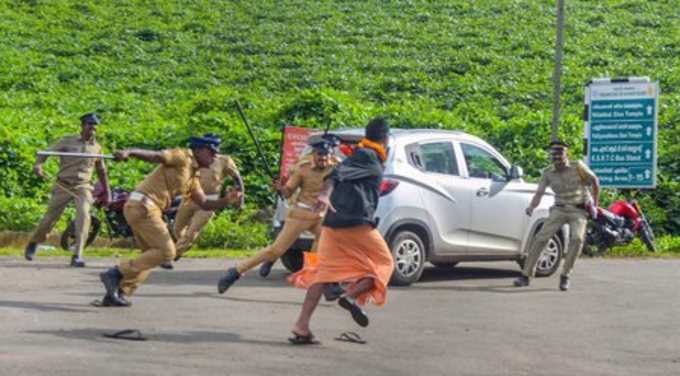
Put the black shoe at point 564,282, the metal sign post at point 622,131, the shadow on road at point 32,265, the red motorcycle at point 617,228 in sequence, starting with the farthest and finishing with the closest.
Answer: the metal sign post at point 622,131
the red motorcycle at point 617,228
the shadow on road at point 32,265
the black shoe at point 564,282

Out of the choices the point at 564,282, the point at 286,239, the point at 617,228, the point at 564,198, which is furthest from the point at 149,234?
the point at 617,228

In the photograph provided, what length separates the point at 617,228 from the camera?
21.5 meters

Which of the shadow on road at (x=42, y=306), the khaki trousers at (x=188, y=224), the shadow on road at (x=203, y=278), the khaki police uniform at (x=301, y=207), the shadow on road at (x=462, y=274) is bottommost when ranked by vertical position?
the shadow on road at (x=462, y=274)

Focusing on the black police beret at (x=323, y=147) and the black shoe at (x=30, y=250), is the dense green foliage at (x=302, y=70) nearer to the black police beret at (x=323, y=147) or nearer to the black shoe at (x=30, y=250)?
the black shoe at (x=30, y=250)

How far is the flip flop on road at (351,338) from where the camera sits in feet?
37.8

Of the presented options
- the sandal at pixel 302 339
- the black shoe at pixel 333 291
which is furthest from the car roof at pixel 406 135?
the sandal at pixel 302 339

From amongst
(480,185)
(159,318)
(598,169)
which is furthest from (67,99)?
(159,318)

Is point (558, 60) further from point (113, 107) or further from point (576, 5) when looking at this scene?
point (576, 5)

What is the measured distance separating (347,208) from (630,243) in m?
11.6

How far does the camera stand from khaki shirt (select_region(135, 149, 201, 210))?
12.6 metres

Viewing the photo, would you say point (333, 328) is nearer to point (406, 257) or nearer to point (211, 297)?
point (211, 297)

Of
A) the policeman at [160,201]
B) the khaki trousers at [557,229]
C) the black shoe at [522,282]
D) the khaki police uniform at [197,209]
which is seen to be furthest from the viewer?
the khaki police uniform at [197,209]

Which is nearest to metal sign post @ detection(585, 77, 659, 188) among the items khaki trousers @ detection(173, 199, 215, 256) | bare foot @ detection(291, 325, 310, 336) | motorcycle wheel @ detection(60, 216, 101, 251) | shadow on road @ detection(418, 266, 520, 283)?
shadow on road @ detection(418, 266, 520, 283)

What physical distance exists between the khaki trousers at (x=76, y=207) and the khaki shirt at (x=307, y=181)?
3728 millimetres
